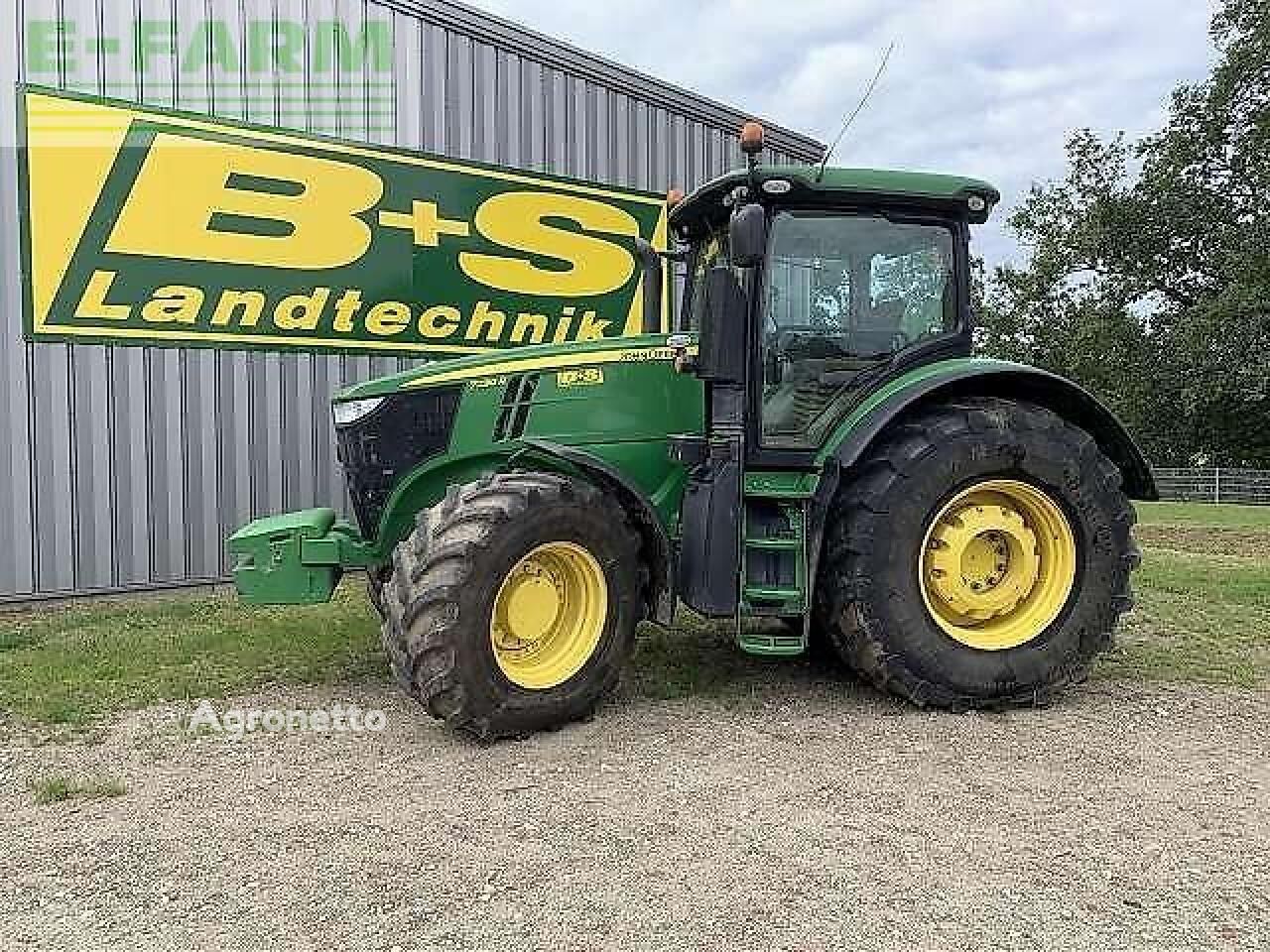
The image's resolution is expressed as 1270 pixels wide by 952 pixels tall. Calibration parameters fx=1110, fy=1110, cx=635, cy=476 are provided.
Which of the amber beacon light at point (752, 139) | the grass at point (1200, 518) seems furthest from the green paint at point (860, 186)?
the grass at point (1200, 518)

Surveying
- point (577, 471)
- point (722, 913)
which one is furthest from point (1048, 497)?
point (722, 913)

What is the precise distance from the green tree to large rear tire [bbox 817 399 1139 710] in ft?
91.4

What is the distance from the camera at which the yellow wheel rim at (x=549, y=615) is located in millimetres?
4793

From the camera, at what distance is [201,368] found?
341 inches

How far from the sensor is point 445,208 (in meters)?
9.88

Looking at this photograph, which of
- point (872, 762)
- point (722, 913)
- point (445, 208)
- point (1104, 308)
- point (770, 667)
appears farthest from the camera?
point (1104, 308)

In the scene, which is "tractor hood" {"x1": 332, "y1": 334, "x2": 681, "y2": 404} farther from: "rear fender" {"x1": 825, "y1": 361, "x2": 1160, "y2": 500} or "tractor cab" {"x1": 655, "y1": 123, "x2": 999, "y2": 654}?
"rear fender" {"x1": 825, "y1": 361, "x2": 1160, "y2": 500}

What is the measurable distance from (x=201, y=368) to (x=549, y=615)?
5.00 meters

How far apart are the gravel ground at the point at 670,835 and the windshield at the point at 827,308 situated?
1.47 meters

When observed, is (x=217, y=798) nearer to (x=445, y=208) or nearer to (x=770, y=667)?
(x=770, y=667)

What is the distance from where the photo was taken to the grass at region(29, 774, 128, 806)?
4.14 meters

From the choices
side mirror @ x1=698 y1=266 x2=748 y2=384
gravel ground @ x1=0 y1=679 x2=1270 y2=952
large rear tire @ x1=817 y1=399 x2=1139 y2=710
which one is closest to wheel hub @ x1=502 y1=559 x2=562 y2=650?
gravel ground @ x1=0 y1=679 x2=1270 y2=952

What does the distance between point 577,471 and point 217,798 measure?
2031 mm

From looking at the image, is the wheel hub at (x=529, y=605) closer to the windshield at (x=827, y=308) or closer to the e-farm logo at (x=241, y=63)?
the windshield at (x=827, y=308)
